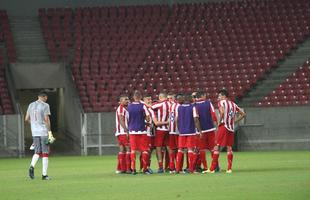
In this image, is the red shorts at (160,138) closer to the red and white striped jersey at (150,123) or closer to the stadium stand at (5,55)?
the red and white striped jersey at (150,123)

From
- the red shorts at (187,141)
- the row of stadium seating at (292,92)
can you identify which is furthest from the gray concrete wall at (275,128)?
the red shorts at (187,141)

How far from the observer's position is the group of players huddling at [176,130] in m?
22.6

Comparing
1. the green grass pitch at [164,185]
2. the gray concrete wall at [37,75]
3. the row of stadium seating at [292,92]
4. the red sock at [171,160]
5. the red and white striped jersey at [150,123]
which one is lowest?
the green grass pitch at [164,185]

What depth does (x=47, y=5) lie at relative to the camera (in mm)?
45688

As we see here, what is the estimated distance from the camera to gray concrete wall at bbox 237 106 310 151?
3728 cm

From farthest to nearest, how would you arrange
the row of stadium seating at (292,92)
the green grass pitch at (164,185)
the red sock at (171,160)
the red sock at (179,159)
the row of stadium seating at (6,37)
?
1. the row of stadium seating at (6,37)
2. the row of stadium seating at (292,92)
3. the red sock at (171,160)
4. the red sock at (179,159)
5. the green grass pitch at (164,185)

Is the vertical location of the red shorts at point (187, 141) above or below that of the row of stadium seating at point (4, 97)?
below

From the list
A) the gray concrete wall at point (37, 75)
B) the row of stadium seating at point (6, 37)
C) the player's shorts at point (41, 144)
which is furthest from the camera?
the row of stadium seating at point (6, 37)

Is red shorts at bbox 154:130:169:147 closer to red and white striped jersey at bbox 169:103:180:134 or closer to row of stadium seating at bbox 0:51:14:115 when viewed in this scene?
red and white striped jersey at bbox 169:103:180:134

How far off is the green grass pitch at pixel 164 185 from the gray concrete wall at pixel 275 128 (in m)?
11.3

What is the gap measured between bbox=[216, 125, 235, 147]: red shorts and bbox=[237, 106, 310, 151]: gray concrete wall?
14.8 m

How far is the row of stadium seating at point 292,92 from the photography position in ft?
128

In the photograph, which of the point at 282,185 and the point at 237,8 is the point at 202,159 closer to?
the point at 282,185

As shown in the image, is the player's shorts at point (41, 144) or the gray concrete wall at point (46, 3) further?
the gray concrete wall at point (46, 3)
